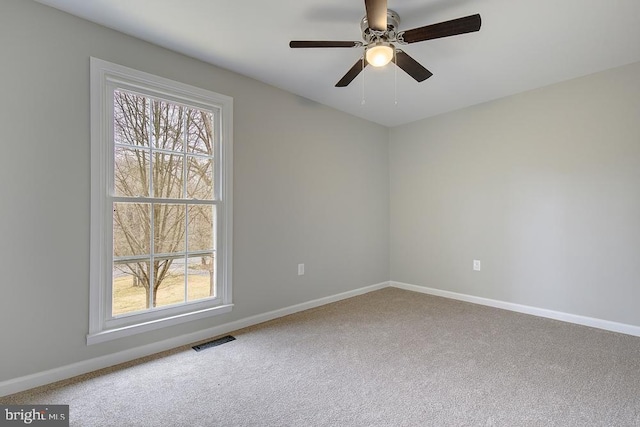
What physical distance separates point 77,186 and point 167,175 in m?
0.62

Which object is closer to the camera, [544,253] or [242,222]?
[242,222]

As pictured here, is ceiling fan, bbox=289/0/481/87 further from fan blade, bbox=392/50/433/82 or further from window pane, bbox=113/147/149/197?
window pane, bbox=113/147/149/197

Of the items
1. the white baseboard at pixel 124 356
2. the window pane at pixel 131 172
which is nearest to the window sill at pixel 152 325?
the white baseboard at pixel 124 356

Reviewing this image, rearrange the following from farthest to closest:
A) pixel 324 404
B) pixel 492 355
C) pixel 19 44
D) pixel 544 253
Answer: pixel 544 253
pixel 492 355
pixel 19 44
pixel 324 404

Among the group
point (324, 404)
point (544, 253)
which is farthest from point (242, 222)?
point (544, 253)

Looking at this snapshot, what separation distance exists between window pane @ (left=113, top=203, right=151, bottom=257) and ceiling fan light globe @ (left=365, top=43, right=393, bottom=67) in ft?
6.49

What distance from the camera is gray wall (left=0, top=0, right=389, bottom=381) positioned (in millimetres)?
1889

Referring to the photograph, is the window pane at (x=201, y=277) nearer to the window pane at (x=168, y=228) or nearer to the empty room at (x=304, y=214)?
the empty room at (x=304, y=214)

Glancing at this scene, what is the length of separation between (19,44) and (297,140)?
2.22 meters

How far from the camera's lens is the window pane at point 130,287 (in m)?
2.30

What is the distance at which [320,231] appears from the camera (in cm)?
372

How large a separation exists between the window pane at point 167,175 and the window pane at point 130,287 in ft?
1.91

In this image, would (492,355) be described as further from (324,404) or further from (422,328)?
(324,404)
